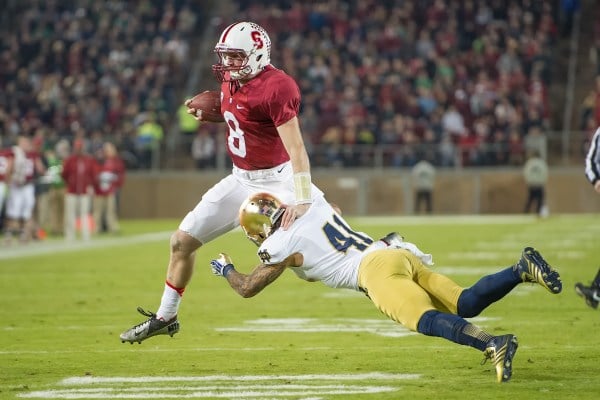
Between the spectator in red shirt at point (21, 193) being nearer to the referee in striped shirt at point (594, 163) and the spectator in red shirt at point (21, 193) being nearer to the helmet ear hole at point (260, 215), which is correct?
the referee in striped shirt at point (594, 163)

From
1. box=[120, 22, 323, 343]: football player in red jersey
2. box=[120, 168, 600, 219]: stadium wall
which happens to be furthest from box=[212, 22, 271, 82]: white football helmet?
box=[120, 168, 600, 219]: stadium wall

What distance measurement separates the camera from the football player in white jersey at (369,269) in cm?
606

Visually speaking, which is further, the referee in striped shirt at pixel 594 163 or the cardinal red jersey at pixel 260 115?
the referee in striped shirt at pixel 594 163

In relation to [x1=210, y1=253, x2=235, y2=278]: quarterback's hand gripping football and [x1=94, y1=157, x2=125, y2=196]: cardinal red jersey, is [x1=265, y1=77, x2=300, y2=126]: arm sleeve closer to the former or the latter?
[x1=210, y1=253, x2=235, y2=278]: quarterback's hand gripping football

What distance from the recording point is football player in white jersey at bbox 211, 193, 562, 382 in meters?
6.06

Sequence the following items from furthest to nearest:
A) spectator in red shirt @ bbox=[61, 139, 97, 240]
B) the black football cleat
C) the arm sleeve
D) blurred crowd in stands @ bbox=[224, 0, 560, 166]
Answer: blurred crowd in stands @ bbox=[224, 0, 560, 166] < spectator in red shirt @ bbox=[61, 139, 97, 240] < the black football cleat < the arm sleeve

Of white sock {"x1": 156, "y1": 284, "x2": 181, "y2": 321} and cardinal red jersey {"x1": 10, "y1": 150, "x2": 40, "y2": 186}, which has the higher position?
white sock {"x1": 156, "y1": 284, "x2": 181, "y2": 321}

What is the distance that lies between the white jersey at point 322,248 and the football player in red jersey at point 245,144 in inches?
15.7

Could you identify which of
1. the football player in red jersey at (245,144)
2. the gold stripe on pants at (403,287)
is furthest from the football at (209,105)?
the gold stripe on pants at (403,287)

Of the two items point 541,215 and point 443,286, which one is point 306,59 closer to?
point 541,215

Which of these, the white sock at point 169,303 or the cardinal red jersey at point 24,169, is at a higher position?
the white sock at point 169,303

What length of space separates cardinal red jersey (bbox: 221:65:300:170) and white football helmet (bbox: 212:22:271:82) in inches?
2.6

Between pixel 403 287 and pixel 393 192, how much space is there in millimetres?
20400

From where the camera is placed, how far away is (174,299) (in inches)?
309
